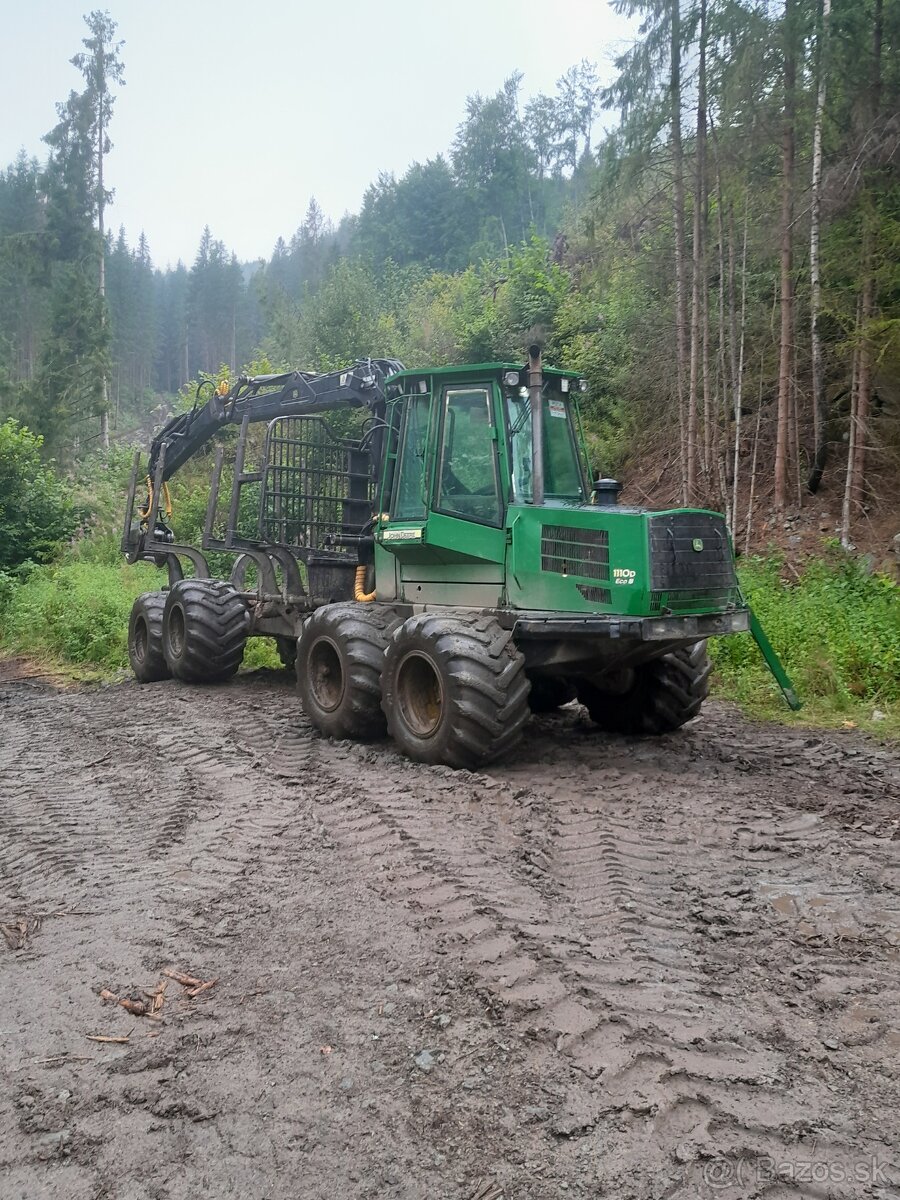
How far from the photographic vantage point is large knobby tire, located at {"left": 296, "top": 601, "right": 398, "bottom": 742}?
7.67 meters

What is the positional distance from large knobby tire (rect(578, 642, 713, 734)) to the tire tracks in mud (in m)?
1.03

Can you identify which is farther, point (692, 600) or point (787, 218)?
point (787, 218)

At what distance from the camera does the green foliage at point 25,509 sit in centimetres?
2066

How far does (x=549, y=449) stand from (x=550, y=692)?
216cm

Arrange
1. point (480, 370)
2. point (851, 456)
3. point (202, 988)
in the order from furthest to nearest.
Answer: point (851, 456), point (480, 370), point (202, 988)

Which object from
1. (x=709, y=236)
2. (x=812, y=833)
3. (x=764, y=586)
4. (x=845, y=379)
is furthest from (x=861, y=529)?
(x=812, y=833)

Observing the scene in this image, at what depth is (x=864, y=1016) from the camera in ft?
10.8

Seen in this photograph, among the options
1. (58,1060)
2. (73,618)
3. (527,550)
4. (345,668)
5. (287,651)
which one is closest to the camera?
(58,1060)

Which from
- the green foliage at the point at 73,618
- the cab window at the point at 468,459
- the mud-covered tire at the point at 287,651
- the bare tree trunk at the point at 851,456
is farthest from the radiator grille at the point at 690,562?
the green foliage at the point at 73,618

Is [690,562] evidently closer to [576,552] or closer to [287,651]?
[576,552]

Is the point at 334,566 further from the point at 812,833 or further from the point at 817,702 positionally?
the point at 812,833

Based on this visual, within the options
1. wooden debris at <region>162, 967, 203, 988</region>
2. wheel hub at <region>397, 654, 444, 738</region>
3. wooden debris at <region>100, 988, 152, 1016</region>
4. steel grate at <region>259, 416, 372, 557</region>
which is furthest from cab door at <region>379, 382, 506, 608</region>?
wooden debris at <region>100, 988, 152, 1016</region>

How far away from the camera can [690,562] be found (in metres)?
6.76

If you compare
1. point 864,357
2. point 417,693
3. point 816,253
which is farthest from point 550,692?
point 816,253
